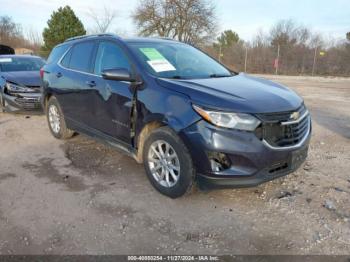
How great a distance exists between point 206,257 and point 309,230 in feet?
3.51

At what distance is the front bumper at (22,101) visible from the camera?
7.62 m

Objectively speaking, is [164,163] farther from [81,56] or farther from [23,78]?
[23,78]

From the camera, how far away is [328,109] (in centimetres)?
929

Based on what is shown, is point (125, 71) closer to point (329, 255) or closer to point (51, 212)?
point (51, 212)

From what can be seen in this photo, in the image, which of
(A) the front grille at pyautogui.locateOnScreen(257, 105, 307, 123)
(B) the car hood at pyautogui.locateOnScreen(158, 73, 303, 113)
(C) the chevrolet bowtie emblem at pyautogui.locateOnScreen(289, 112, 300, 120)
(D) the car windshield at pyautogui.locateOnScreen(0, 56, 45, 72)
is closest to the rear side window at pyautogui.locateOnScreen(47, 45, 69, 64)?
(B) the car hood at pyautogui.locateOnScreen(158, 73, 303, 113)

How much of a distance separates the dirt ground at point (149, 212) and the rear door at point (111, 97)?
617mm

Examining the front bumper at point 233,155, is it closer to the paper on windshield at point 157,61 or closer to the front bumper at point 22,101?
the paper on windshield at point 157,61

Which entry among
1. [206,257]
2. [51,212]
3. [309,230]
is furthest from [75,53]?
[309,230]

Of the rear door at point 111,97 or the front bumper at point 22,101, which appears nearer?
the rear door at point 111,97

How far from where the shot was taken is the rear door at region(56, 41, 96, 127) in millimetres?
4555

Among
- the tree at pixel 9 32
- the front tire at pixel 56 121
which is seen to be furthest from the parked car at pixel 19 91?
the tree at pixel 9 32

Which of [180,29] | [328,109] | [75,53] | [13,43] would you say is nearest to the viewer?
[75,53]

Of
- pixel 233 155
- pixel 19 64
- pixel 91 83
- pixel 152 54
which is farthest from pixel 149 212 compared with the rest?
pixel 19 64

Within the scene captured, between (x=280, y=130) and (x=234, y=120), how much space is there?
515mm
